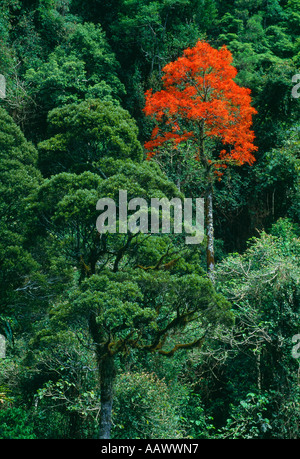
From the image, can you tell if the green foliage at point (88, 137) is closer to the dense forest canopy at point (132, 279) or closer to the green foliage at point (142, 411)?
the dense forest canopy at point (132, 279)

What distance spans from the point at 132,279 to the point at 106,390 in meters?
2.20

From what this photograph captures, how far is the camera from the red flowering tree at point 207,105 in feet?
51.4

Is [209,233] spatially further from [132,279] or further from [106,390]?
[106,390]

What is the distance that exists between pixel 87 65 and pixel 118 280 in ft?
38.1

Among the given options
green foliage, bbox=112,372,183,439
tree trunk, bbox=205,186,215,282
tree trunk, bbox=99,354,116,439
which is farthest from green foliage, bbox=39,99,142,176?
tree trunk, bbox=205,186,215,282

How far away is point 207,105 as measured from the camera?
15.4 meters

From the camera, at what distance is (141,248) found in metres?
9.40

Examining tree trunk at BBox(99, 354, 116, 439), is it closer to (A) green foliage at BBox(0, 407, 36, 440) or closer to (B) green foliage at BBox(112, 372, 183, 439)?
(B) green foliage at BBox(112, 372, 183, 439)

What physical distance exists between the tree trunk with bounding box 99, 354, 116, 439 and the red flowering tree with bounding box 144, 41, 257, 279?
6722 millimetres

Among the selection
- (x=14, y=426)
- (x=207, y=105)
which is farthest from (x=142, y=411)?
(x=207, y=105)

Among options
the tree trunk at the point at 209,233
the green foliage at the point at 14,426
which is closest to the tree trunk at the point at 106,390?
the green foliage at the point at 14,426

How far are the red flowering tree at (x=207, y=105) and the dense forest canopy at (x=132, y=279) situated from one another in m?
0.05

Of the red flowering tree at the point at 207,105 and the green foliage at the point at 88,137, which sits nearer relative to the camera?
the green foliage at the point at 88,137
